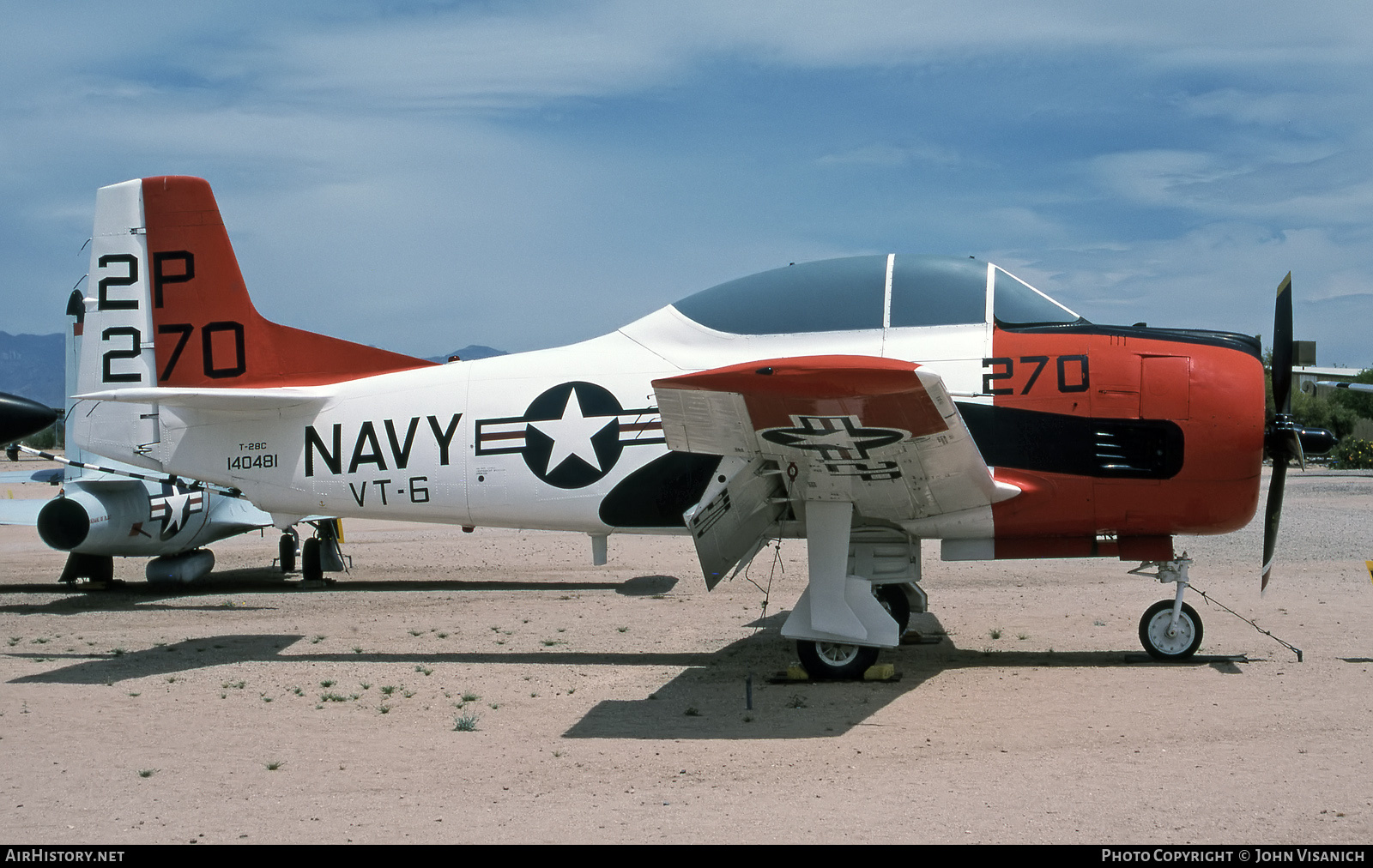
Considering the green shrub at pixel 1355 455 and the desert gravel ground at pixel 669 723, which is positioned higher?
the green shrub at pixel 1355 455

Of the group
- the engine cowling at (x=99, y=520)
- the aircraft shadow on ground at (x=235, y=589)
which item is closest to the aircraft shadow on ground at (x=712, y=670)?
the aircraft shadow on ground at (x=235, y=589)

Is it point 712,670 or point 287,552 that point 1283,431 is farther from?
point 287,552

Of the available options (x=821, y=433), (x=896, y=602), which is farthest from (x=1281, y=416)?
(x=821, y=433)

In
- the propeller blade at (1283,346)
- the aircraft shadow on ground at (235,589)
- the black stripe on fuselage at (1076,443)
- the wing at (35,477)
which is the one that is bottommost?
the aircraft shadow on ground at (235,589)

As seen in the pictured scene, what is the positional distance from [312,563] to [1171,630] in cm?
1132

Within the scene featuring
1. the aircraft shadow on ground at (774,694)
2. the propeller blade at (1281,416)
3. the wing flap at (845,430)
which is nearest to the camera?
the wing flap at (845,430)

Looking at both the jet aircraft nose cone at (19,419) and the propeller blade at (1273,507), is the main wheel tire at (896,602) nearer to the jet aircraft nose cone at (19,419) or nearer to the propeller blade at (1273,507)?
the propeller blade at (1273,507)

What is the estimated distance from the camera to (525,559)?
17.3 metres

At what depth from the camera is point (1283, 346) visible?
7719mm

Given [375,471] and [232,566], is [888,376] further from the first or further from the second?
[232,566]

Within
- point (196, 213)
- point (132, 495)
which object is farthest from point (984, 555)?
point (132, 495)

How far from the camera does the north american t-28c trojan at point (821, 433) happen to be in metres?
7.00
